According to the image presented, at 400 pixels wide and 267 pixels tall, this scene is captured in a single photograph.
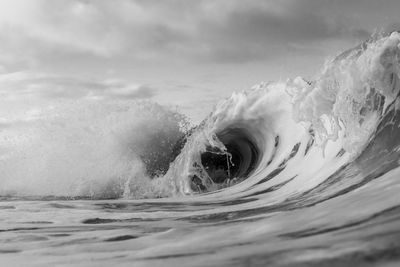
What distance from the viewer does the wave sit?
17.5 ft

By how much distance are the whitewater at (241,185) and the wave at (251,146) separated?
0.08 feet

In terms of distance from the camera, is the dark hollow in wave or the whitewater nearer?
the whitewater

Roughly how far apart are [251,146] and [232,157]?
0.80 m

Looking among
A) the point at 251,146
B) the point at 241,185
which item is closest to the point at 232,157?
the point at 251,146

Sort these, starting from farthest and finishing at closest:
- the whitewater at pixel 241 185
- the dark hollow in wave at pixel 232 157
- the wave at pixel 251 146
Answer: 1. the dark hollow in wave at pixel 232 157
2. the wave at pixel 251 146
3. the whitewater at pixel 241 185

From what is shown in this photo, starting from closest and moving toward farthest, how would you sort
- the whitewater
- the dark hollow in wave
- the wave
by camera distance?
the whitewater
the wave
the dark hollow in wave

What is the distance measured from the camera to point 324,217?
125 inches

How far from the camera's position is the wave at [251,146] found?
533cm

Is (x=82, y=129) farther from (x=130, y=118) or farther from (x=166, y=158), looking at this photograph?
(x=166, y=158)

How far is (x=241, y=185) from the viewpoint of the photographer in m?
8.08

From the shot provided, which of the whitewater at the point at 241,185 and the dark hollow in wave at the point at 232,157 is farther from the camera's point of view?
the dark hollow in wave at the point at 232,157

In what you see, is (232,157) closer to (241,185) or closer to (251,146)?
(251,146)

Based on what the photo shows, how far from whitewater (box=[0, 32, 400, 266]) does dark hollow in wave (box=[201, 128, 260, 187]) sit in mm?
36

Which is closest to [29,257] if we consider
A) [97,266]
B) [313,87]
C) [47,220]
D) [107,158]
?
[97,266]
